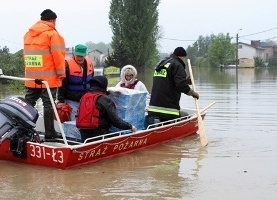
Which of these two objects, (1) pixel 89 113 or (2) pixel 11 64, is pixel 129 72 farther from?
(2) pixel 11 64

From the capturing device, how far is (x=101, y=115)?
6.95 meters

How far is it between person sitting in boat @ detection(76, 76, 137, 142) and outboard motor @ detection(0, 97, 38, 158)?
2.42 ft

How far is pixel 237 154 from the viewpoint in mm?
7578

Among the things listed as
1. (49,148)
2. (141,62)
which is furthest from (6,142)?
(141,62)

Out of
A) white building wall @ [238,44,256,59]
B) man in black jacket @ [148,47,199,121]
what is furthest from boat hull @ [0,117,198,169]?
white building wall @ [238,44,256,59]

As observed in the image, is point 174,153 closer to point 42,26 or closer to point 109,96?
point 109,96

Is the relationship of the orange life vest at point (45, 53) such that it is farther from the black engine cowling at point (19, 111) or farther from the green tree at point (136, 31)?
the green tree at point (136, 31)

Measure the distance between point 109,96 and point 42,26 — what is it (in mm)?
1519

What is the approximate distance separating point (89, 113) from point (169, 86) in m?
2.04

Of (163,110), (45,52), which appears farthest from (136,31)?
(45,52)

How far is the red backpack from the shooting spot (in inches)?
269

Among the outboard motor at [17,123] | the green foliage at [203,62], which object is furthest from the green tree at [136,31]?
the green foliage at [203,62]

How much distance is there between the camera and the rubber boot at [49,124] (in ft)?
23.6

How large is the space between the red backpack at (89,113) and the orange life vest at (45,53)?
537 mm
